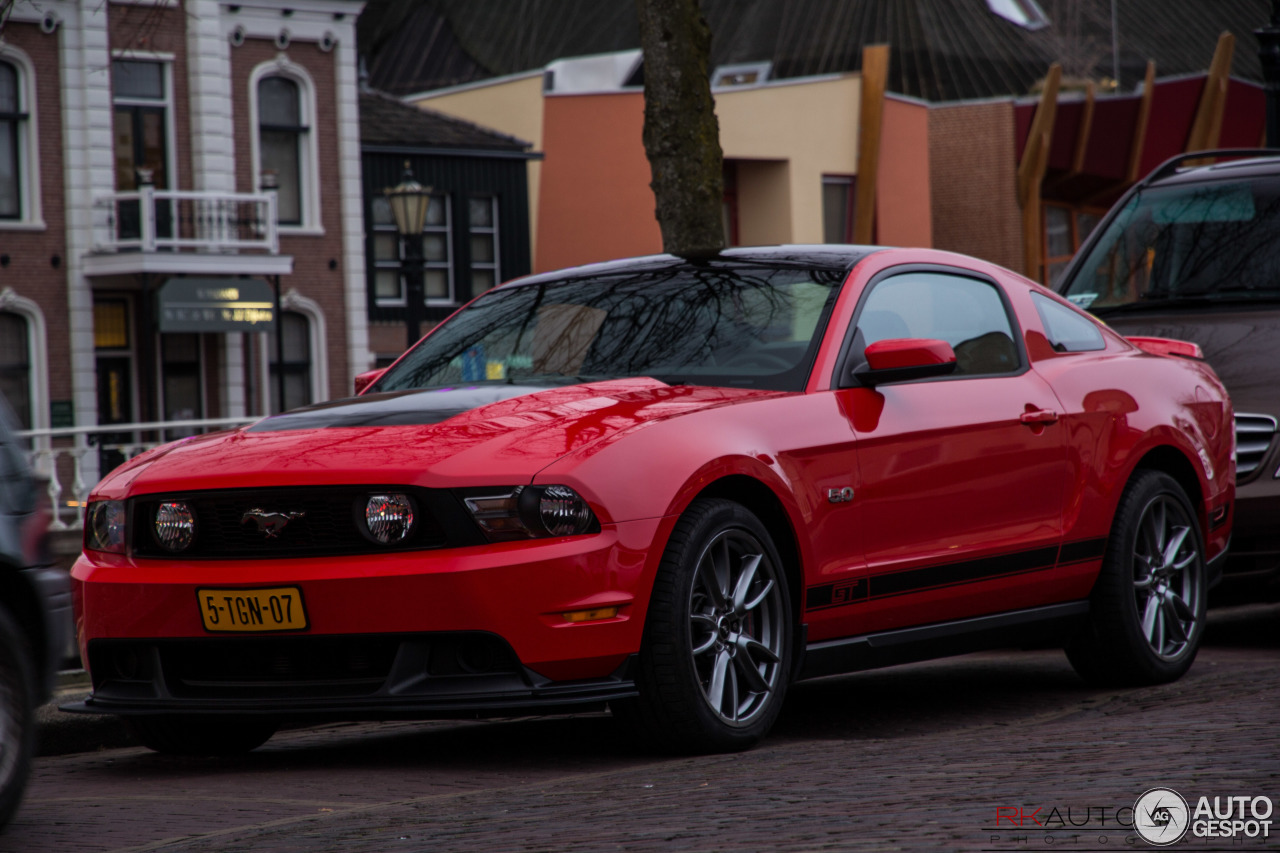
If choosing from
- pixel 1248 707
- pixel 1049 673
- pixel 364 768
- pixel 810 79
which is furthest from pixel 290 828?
pixel 810 79

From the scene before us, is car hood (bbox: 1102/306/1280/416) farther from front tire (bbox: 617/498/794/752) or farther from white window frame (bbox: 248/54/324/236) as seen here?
white window frame (bbox: 248/54/324/236)

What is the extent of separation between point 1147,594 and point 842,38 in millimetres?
43804

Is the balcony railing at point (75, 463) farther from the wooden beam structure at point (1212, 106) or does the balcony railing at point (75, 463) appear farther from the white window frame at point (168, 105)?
the wooden beam structure at point (1212, 106)

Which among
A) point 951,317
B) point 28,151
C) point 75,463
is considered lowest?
point 75,463

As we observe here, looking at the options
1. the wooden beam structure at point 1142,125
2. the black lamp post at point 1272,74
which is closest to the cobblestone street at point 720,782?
the black lamp post at point 1272,74

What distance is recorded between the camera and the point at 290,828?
4.65 meters

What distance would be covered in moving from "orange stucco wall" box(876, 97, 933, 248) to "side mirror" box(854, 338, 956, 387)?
125ft

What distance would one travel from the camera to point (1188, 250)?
9797mm

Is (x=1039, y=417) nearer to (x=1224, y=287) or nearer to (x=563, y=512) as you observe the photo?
(x=563, y=512)

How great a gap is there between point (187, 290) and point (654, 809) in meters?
28.2

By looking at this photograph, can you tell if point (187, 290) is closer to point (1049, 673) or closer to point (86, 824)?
point (1049, 673)

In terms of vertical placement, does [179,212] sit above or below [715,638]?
above

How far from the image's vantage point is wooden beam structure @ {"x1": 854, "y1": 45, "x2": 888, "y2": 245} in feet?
140

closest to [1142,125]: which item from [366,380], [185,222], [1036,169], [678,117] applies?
[1036,169]
